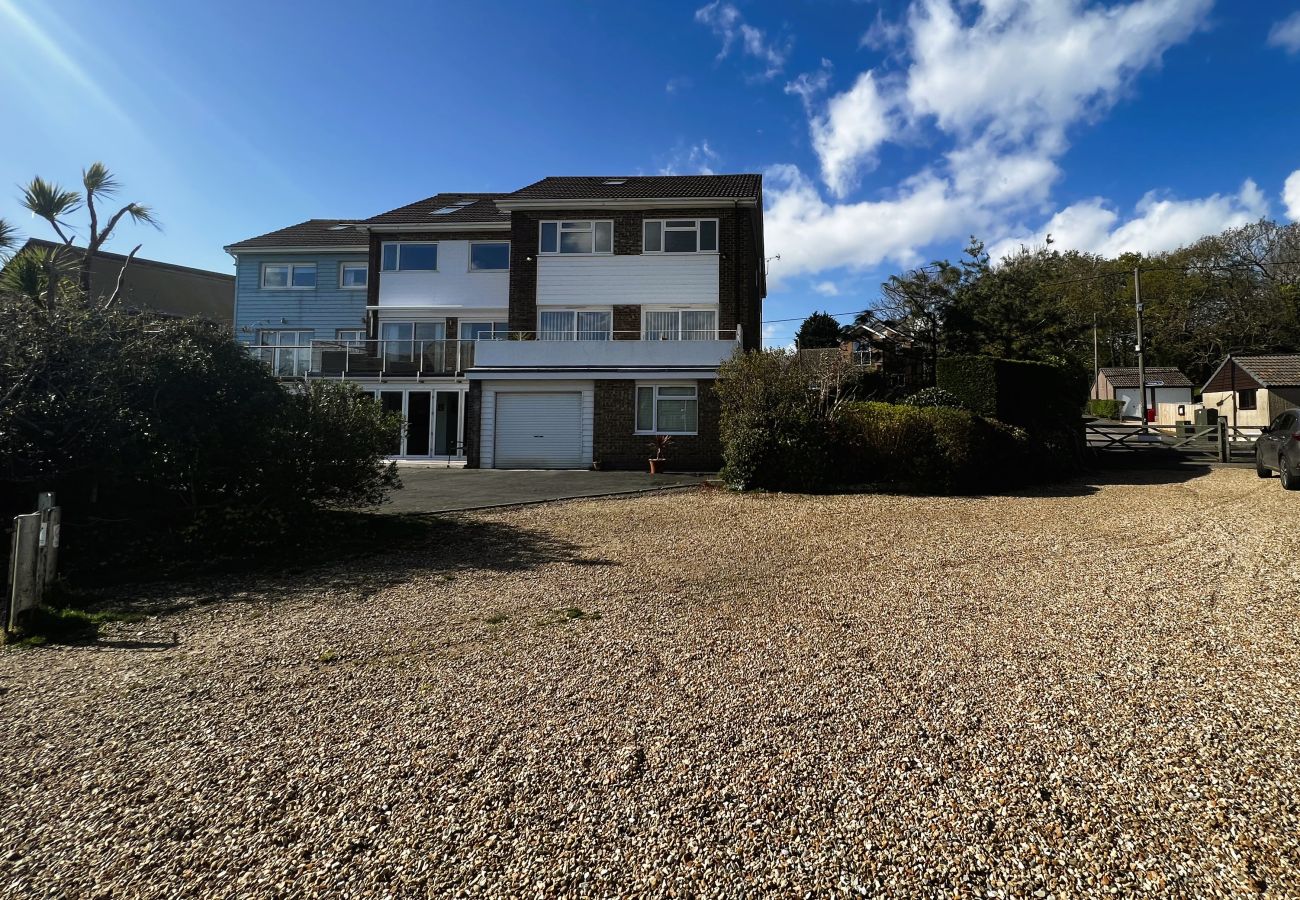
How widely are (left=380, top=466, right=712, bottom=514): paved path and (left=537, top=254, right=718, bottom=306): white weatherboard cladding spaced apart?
660cm

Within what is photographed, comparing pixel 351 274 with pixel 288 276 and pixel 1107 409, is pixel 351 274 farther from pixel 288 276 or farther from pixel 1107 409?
pixel 1107 409

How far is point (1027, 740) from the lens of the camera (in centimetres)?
304

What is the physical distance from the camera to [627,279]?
815 inches

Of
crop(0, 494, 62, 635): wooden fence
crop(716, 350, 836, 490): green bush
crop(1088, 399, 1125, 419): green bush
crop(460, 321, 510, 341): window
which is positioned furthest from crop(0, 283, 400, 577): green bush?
crop(1088, 399, 1125, 419): green bush

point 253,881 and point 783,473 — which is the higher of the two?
point 783,473

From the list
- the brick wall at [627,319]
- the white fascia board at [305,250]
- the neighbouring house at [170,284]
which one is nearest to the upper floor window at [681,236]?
the brick wall at [627,319]

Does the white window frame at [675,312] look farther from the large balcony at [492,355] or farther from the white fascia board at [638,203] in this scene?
the white fascia board at [638,203]

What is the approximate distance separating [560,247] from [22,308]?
1556 centimetres

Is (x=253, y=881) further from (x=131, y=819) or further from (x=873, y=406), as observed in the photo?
(x=873, y=406)

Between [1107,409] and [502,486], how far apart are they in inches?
2291

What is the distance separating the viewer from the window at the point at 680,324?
2052cm

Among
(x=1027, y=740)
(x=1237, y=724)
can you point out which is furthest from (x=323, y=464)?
(x=1237, y=724)

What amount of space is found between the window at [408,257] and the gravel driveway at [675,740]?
1971cm

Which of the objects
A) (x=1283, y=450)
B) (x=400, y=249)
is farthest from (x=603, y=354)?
(x=1283, y=450)
